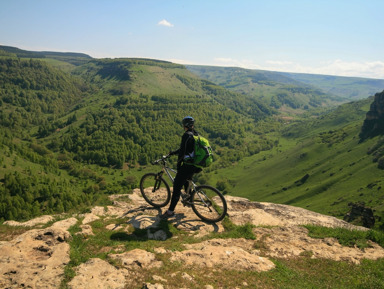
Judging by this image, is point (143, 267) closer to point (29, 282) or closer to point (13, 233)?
point (29, 282)

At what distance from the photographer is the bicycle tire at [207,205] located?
46.2 feet

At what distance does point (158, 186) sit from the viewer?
17062mm

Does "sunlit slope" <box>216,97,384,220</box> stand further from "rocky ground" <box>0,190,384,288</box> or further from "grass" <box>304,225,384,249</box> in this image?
"rocky ground" <box>0,190,384,288</box>

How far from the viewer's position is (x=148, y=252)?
1019 centimetres

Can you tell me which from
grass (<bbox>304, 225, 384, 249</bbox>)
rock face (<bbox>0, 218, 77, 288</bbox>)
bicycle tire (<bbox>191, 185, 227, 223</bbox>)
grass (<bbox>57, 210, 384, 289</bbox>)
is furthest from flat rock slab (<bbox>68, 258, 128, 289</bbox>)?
grass (<bbox>304, 225, 384, 249</bbox>)

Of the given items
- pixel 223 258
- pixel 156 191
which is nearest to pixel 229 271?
pixel 223 258

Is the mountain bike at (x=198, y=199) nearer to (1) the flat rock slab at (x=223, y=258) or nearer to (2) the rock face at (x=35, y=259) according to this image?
(1) the flat rock slab at (x=223, y=258)

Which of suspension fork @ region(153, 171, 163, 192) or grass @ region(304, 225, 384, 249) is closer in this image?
grass @ region(304, 225, 384, 249)

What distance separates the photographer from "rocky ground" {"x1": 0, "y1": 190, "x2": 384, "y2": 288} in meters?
8.30

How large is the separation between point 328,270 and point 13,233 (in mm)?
15571

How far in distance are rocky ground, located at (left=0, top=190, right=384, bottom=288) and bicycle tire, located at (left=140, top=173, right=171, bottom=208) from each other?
0.68m

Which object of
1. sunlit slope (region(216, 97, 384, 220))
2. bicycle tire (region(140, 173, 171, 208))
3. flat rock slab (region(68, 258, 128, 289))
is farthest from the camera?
sunlit slope (region(216, 97, 384, 220))

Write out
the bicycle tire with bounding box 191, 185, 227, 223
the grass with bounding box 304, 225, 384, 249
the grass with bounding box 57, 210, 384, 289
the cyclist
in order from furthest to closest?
1. the bicycle tire with bounding box 191, 185, 227, 223
2. the cyclist
3. the grass with bounding box 304, 225, 384, 249
4. the grass with bounding box 57, 210, 384, 289

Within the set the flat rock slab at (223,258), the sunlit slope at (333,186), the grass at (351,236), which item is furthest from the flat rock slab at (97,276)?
the sunlit slope at (333,186)
